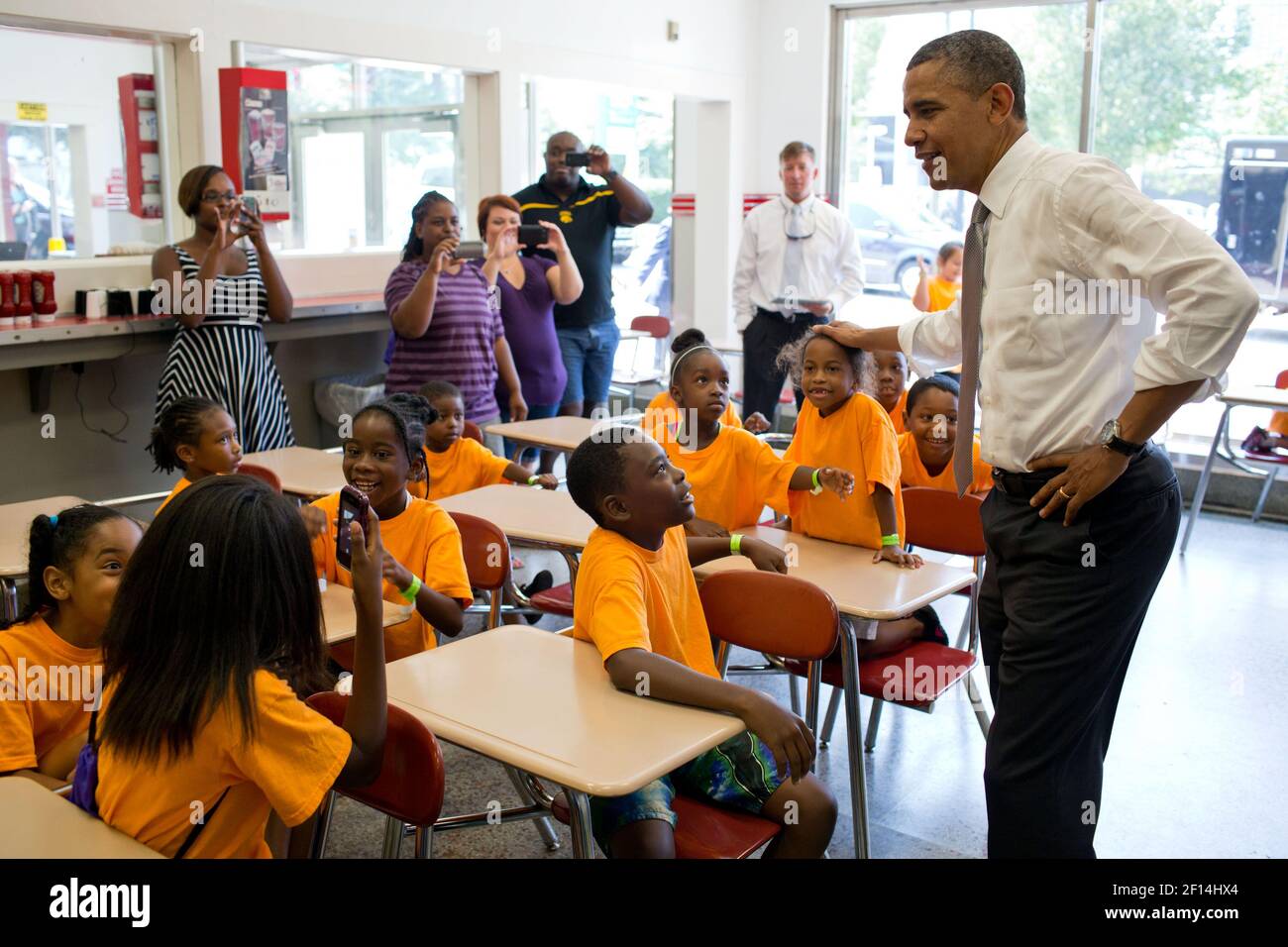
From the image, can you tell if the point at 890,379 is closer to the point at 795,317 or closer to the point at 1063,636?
the point at 795,317

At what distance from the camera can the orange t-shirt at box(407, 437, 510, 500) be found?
390cm

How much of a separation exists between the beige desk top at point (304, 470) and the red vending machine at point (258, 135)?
1.69 meters

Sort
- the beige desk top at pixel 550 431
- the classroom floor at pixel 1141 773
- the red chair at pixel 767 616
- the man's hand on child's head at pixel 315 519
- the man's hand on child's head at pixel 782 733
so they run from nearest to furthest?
the man's hand on child's head at pixel 782 733, the man's hand on child's head at pixel 315 519, the red chair at pixel 767 616, the classroom floor at pixel 1141 773, the beige desk top at pixel 550 431

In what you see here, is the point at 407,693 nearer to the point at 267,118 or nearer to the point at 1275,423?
the point at 267,118

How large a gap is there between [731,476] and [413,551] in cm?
99

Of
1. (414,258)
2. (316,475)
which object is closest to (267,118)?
(414,258)

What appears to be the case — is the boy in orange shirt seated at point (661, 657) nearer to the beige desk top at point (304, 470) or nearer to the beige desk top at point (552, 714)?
the beige desk top at point (552, 714)

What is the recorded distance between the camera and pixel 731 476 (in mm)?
3318

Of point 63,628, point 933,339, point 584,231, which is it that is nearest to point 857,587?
point 933,339

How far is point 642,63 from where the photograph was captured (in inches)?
284

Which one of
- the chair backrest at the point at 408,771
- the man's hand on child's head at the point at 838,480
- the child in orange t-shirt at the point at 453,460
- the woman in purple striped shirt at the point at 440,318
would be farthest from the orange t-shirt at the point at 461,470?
the chair backrest at the point at 408,771

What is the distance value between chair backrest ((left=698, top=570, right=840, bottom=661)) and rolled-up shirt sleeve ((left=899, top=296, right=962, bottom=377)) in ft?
1.65

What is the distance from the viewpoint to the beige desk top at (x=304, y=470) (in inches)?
141

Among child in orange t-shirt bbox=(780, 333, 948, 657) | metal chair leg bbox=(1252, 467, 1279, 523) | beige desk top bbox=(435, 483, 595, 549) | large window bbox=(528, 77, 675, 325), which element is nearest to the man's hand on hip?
child in orange t-shirt bbox=(780, 333, 948, 657)
